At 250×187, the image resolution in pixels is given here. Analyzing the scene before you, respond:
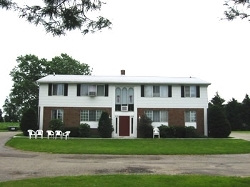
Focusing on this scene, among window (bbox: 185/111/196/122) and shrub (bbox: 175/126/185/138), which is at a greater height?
window (bbox: 185/111/196/122)

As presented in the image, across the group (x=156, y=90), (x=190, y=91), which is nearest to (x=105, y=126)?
(x=156, y=90)

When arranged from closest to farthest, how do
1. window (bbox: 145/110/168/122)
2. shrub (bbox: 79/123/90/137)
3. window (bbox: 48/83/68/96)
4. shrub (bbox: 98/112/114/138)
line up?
shrub (bbox: 98/112/114/138), shrub (bbox: 79/123/90/137), window (bbox: 48/83/68/96), window (bbox: 145/110/168/122)

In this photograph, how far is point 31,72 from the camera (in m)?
55.2

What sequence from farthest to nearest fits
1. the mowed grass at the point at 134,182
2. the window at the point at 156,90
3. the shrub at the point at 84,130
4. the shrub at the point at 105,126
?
the window at the point at 156,90 → the shrub at the point at 84,130 → the shrub at the point at 105,126 → the mowed grass at the point at 134,182

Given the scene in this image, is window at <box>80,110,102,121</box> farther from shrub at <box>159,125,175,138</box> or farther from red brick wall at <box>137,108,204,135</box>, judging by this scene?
shrub at <box>159,125,175,138</box>

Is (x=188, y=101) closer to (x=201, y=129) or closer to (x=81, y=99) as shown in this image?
(x=201, y=129)

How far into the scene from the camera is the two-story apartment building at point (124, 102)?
3231 centimetres

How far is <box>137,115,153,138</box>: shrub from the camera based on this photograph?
31562 mm

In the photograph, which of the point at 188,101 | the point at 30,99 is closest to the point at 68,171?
the point at 188,101

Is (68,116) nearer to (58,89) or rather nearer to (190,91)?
(58,89)

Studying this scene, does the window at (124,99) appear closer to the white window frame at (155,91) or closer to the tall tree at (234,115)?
the white window frame at (155,91)

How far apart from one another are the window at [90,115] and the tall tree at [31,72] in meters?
23.2

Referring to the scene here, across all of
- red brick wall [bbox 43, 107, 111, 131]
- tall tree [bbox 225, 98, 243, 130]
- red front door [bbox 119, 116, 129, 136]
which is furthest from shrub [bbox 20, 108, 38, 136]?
tall tree [bbox 225, 98, 243, 130]

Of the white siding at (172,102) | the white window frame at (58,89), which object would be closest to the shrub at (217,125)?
the white siding at (172,102)
